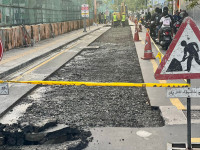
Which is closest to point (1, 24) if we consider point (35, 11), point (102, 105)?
point (35, 11)

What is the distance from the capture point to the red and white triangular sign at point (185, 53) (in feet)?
13.5

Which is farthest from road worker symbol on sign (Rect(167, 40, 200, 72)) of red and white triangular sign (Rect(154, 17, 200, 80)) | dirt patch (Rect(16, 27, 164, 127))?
dirt patch (Rect(16, 27, 164, 127))

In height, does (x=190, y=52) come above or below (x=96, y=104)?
above

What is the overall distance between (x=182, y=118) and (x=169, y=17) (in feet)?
34.2

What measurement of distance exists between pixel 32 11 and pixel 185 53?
20.3m

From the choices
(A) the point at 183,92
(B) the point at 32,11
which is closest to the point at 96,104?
(A) the point at 183,92

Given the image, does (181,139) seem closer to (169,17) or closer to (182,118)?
(182,118)

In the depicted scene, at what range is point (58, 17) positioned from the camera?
3269 centimetres

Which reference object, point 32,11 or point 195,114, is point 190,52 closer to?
point 195,114

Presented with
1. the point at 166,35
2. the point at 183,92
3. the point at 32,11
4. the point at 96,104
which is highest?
the point at 32,11

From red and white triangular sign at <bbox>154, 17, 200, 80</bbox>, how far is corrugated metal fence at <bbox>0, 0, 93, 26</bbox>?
14298 millimetres

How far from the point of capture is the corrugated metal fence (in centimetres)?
1827

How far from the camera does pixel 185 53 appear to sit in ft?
13.6

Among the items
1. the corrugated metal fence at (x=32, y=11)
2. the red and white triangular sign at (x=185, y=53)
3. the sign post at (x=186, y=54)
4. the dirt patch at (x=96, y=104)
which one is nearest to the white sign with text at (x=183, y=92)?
the sign post at (x=186, y=54)
